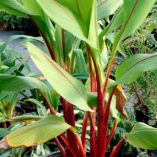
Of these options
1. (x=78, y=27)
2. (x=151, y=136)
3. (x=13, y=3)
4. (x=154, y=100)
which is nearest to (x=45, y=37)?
(x=13, y=3)

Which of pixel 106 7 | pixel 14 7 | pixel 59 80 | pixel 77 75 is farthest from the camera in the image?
pixel 77 75

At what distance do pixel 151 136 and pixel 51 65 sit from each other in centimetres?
39

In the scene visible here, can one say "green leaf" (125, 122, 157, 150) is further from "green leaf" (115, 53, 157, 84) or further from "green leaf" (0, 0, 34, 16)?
"green leaf" (0, 0, 34, 16)

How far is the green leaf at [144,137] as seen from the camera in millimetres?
997

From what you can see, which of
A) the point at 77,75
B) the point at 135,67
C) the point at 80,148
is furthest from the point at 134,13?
the point at 80,148

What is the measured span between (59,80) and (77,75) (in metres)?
0.38

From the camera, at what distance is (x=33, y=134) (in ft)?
3.12

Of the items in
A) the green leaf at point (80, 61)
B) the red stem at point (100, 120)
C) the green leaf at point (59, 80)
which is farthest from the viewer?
the green leaf at point (80, 61)

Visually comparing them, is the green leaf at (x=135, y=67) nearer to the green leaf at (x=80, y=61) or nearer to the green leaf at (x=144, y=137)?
the green leaf at (x=144, y=137)

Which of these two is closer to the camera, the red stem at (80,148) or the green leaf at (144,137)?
the green leaf at (144,137)

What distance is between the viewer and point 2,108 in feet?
5.75

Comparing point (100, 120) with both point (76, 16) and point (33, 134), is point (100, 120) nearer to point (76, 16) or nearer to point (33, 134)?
point (33, 134)

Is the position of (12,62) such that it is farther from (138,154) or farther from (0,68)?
(138,154)

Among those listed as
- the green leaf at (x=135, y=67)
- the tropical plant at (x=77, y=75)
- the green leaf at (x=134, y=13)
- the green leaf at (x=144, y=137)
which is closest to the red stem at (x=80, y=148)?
the tropical plant at (x=77, y=75)
